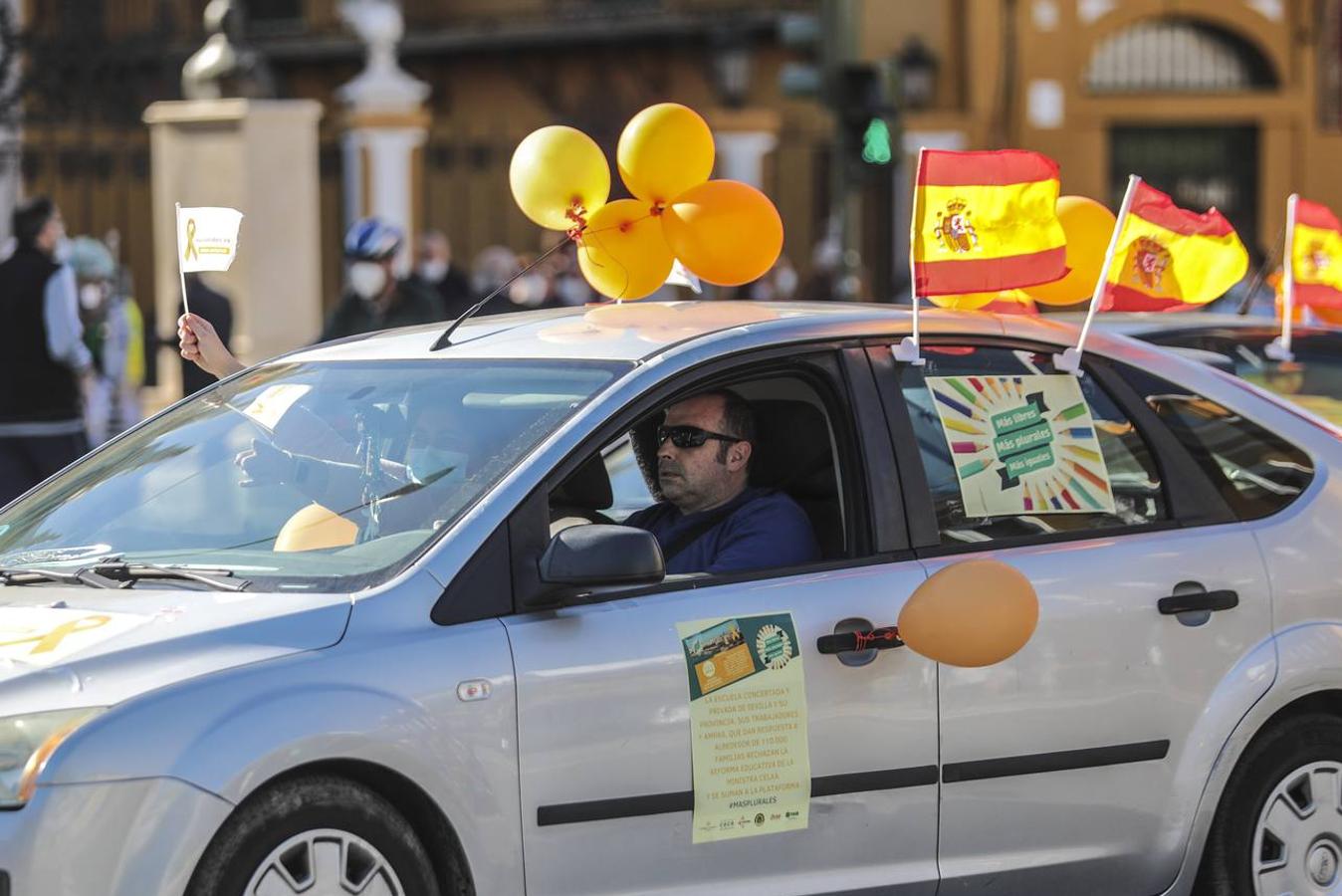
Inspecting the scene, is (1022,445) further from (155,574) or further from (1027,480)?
(155,574)

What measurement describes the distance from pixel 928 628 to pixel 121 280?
18454mm

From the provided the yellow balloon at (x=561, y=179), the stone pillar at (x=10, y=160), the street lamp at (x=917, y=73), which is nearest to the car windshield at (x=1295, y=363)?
the yellow balloon at (x=561, y=179)

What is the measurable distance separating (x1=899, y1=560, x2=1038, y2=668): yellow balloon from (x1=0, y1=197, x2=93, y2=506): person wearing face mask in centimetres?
630

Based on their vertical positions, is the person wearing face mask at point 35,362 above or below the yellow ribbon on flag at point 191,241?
below

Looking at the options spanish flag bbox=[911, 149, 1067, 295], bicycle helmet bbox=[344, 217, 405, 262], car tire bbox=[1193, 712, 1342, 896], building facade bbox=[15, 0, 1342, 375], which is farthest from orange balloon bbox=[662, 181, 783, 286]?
building facade bbox=[15, 0, 1342, 375]

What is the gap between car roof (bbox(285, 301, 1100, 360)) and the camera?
17.3 feet

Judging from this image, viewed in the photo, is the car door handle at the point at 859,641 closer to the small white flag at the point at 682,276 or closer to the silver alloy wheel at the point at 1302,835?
the silver alloy wheel at the point at 1302,835

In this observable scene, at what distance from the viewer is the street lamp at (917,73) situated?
25.9 metres

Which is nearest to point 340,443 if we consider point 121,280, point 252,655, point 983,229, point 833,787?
point 252,655

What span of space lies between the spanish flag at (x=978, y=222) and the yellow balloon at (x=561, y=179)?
928mm

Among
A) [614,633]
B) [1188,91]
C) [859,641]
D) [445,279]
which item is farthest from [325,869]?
[1188,91]

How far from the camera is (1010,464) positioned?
553cm

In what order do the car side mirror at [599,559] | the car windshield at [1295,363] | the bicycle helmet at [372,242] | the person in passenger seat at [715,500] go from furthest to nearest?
the bicycle helmet at [372,242] < the car windshield at [1295,363] < the person in passenger seat at [715,500] < the car side mirror at [599,559]

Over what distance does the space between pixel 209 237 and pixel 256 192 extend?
9.45 meters
